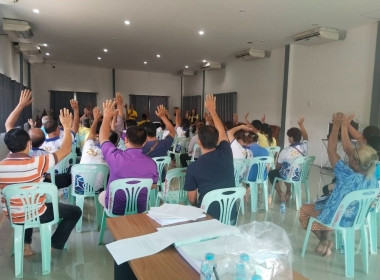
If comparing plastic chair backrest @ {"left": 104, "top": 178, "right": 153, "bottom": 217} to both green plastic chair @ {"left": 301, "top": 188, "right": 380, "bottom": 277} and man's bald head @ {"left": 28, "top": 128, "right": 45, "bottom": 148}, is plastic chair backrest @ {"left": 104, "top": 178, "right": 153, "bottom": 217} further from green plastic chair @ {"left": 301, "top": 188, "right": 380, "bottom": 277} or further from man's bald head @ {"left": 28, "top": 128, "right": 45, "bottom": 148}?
green plastic chair @ {"left": 301, "top": 188, "right": 380, "bottom": 277}

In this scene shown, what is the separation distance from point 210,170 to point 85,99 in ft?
39.3

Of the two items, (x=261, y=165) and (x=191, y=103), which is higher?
(x=191, y=103)

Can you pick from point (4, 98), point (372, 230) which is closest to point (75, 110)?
point (372, 230)

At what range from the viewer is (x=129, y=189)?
8.08ft

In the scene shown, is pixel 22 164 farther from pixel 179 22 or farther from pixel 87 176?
pixel 179 22

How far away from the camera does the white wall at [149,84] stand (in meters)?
13.6

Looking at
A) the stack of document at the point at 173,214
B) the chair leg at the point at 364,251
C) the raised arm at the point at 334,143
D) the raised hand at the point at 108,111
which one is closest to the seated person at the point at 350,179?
the raised arm at the point at 334,143

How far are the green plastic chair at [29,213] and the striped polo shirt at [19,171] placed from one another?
0.12 ft

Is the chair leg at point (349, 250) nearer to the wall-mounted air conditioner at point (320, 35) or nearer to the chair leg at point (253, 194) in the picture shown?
the chair leg at point (253, 194)

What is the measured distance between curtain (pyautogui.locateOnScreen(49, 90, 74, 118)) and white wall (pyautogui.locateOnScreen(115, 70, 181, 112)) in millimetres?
2267

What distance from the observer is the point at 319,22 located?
5898mm

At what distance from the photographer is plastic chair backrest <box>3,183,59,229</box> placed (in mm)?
2066

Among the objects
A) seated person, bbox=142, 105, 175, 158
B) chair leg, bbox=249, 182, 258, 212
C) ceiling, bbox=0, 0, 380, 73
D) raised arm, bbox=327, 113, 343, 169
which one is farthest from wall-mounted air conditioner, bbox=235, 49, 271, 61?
raised arm, bbox=327, 113, 343, 169

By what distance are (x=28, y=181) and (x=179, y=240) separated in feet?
5.00
